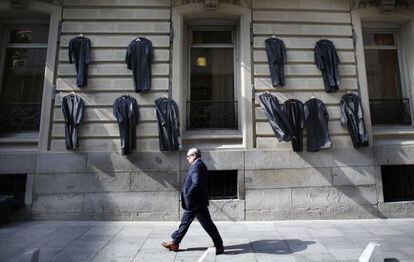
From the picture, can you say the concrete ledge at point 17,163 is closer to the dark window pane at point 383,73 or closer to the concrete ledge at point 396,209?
the concrete ledge at point 396,209

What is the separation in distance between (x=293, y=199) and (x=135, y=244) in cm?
449

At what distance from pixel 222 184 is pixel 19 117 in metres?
6.42

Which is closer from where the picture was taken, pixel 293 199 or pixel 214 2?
pixel 293 199

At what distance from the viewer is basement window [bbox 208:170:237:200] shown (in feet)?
28.8

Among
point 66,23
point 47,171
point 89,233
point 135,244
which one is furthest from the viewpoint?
point 66,23

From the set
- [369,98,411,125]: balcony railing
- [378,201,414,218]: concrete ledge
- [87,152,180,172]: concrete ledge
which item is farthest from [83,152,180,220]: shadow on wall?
[369,98,411,125]: balcony railing

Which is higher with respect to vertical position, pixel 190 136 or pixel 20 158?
pixel 190 136

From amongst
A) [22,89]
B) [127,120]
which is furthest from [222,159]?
[22,89]

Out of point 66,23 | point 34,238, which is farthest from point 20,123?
point 34,238

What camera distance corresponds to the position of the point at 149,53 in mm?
8984

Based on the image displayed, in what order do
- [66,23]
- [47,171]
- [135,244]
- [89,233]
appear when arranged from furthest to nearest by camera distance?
[66,23] → [47,171] → [89,233] → [135,244]

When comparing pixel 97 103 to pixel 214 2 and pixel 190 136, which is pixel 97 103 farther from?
pixel 214 2

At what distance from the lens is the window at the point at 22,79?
930cm

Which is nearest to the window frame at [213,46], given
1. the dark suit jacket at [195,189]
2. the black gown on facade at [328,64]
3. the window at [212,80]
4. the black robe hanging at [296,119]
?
the window at [212,80]
